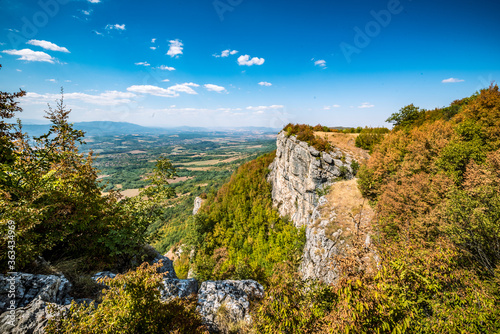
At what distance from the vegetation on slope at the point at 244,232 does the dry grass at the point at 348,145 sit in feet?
45.7

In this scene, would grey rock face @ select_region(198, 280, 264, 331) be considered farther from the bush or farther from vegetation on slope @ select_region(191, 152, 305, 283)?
vegetation on slope @ select_region(191, 152, 305, 283)

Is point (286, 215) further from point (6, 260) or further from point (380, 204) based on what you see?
point (6, 260)

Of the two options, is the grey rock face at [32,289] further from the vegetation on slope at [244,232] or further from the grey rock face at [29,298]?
the vegetation on slope at [244,232]

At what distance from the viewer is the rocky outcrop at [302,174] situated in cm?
2355

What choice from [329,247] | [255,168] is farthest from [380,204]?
[255,168]

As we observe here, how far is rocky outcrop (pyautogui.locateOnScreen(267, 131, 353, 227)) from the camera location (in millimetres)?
23547

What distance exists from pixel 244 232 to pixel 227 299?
30526mm

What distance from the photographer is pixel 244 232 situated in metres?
37.7

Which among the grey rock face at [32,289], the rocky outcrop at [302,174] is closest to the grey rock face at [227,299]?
the grey rock face at [32,289]

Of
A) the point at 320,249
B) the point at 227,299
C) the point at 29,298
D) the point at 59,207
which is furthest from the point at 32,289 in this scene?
the point at 320,249

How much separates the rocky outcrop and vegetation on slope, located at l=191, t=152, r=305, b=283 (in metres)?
2.73

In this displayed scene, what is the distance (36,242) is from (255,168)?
43.4 metres

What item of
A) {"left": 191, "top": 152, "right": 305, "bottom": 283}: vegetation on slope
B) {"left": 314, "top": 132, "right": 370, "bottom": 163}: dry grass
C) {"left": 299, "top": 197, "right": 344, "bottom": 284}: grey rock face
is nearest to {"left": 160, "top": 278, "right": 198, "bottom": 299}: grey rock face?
{"left": 299, "top": 197, "right": 344, "bottom": 284}: grey rock face

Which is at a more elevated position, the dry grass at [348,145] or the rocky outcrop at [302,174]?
the dry grass at [348,145]
